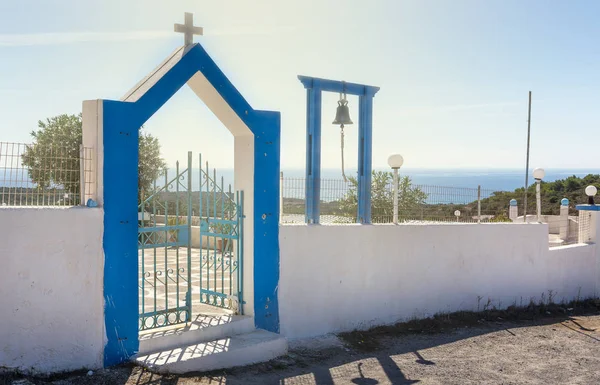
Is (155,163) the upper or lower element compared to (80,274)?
upper

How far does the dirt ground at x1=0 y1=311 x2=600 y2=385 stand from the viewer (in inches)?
258

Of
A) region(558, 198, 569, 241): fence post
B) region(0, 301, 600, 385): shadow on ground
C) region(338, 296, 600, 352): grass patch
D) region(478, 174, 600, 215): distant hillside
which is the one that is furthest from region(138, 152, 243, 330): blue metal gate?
region(478, 174, 600, 215): distant hillside

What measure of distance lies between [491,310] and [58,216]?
27.2 ft

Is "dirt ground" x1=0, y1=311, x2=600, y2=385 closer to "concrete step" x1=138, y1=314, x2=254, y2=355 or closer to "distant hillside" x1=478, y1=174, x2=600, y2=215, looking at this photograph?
"concrete step" x1=138, y1=314, x2=254, y2=355

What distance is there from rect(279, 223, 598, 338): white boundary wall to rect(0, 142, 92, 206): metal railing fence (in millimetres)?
3053

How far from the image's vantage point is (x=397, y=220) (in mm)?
9758

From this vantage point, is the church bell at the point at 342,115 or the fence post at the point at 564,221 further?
the fence post at the point at 564,221

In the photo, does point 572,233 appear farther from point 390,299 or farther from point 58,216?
point 58,216

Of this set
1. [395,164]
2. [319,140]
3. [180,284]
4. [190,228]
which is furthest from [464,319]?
[190,228]

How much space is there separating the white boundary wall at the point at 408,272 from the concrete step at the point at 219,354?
875 millimetres

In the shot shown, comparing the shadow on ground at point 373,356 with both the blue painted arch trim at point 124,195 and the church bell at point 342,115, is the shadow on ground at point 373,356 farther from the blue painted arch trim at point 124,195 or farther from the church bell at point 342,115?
the church bell at point 342,115

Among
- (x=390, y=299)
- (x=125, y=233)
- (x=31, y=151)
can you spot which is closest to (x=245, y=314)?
(x=125, y=233)

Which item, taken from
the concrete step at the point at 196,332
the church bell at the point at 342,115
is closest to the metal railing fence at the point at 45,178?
the concrete step at the point at 196,332

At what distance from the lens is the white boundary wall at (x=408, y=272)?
28.2 feet
